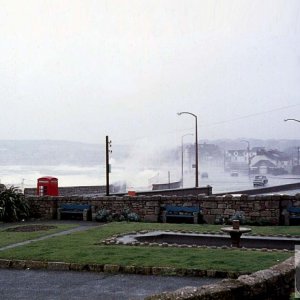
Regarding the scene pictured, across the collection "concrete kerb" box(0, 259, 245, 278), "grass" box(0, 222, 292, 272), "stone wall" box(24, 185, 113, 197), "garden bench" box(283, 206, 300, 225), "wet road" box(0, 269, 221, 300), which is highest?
"stone wall" box(24, 185, 113, 197)

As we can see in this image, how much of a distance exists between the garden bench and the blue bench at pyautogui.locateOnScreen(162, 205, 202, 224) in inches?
134

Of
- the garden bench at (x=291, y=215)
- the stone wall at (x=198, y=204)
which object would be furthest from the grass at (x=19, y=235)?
the garden bench at (x=291, y=215)

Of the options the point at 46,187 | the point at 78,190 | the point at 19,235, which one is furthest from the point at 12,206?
the point at 78,190

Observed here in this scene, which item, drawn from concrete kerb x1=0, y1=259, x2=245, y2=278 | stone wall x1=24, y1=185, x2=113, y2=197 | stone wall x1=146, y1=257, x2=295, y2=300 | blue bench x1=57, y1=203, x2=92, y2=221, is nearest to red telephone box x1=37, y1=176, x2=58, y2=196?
blue bench x1=57, y1=203, x2=92, y2=221

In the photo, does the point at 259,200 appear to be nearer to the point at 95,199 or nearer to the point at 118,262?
the point at 95,199

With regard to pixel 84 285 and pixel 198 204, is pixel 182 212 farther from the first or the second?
pixel 84 285

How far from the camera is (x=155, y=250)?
13.2m

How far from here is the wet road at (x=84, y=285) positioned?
9.28 meters

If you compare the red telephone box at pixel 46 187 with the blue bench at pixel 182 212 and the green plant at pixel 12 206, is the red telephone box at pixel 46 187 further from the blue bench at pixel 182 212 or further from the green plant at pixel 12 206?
the blue bench at pixel 182 212

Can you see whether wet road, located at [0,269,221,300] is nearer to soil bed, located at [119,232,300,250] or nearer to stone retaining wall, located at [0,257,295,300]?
stone retaining wall, located at [0,257,295,300]

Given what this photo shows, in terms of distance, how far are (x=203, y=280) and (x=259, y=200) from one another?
10338 millimetres

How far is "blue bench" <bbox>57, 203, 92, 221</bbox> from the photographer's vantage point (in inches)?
898

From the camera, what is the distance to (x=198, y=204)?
21141 mm

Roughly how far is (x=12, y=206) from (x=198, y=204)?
26.1ft
